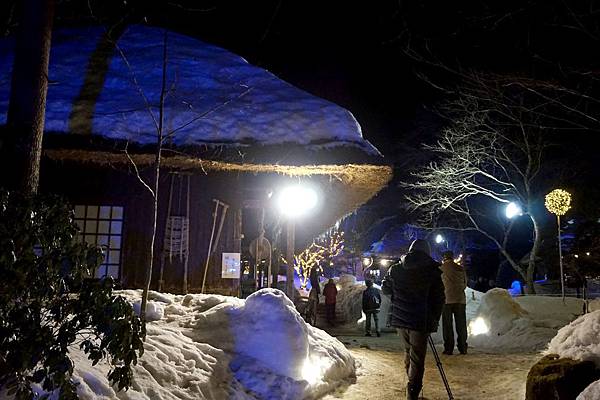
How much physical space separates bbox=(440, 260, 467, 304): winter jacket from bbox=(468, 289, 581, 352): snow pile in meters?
2.03

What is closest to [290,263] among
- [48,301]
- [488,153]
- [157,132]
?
[157,132]

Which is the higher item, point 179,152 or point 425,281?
point 179,152

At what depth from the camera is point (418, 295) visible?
568 centimetres

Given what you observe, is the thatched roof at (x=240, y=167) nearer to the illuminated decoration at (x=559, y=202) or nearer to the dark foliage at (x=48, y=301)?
the dark foliage at (x=48, y=301)

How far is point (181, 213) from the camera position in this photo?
1099 centimetres

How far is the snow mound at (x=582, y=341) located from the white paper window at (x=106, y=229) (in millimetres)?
8951

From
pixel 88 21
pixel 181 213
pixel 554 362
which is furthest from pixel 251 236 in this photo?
pixel 554 362

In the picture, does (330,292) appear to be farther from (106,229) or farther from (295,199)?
(106,229)

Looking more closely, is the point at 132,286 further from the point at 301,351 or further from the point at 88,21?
the point at 88,21

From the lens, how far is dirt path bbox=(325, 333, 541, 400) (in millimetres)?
6324

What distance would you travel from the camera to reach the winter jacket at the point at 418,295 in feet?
18.3

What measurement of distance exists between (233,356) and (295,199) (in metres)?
5.32

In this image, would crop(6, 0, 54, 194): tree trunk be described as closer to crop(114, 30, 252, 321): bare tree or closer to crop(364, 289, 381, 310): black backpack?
crop(114, 30, 252, 321): bare tree

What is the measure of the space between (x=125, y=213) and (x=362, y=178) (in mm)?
5686
